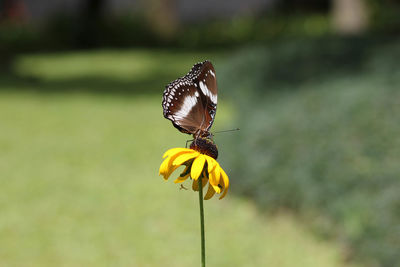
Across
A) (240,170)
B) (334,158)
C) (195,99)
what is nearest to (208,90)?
(195,99)

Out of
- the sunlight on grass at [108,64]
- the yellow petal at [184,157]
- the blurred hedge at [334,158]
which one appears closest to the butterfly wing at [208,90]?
the yellow petal at [184,157]

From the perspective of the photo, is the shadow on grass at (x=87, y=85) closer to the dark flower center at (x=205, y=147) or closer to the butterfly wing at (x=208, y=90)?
the butterfly wing at (x=208, y=90)

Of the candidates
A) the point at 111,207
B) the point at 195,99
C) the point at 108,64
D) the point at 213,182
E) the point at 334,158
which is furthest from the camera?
the point at 108,64

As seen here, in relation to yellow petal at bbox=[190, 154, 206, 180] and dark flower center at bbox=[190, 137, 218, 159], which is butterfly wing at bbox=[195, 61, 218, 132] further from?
yellow petal at bbox=[190, 154, 206, 180]

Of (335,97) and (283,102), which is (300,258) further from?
(283,102)

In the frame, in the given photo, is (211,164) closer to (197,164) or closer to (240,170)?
(197,164)

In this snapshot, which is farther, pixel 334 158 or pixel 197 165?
pixel 334 158

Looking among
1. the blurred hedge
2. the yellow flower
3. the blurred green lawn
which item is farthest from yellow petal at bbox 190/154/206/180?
the blurred green lawn
